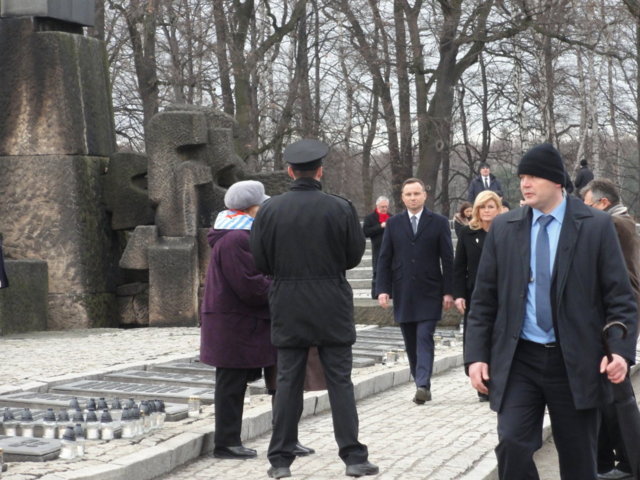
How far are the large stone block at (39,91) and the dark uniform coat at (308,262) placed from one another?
10387 mm

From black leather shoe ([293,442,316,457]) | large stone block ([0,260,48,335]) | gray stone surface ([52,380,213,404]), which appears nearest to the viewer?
black leather shoe ([293,442,316,457])

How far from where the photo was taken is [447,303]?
36.0ft

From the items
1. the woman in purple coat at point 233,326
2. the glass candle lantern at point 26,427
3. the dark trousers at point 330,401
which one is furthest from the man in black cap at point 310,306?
the glass candle lantern at point 26,427

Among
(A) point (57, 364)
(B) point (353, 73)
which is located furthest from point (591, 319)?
(B) point (353, 73)

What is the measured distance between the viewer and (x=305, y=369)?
7.32 m

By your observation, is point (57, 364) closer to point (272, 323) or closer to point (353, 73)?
point (272, 323)

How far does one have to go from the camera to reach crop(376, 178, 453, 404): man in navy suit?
10.9m

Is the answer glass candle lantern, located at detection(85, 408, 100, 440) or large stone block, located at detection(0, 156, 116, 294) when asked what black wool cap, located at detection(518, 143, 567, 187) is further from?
large stone block, located at detection(0, 156, 116, 294)

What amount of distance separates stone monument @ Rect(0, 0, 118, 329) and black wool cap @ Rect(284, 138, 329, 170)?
33.8 ft

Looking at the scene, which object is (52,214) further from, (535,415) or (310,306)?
(535,415)

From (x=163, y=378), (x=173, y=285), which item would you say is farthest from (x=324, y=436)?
(x=173, y=285)

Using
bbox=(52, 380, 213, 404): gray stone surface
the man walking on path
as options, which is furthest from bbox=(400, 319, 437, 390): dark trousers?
the man walking on path

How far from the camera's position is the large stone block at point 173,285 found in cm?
1780

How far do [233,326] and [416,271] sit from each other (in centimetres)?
333
